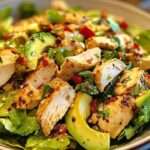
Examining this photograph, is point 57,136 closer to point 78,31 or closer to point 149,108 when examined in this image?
point 149,108

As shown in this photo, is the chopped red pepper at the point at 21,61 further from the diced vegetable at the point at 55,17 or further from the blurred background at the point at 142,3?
the blurred background at the point at 142,3

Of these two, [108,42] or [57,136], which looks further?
[108,42]

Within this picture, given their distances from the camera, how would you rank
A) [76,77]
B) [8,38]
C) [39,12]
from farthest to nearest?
[39,12] → [8,38] → [76,77]

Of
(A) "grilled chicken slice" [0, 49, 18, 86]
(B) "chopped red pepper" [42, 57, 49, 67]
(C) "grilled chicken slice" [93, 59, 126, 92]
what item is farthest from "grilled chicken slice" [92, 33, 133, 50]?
(A) "grilled chicken slice" [0, 49, 18, 86]

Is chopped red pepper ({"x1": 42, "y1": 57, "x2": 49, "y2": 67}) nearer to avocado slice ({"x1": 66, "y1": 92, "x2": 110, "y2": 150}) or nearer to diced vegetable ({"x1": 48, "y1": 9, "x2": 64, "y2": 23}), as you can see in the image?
avocado slice ({"x1": 66, "y1": 92, "x2": 110, "y2": 150})

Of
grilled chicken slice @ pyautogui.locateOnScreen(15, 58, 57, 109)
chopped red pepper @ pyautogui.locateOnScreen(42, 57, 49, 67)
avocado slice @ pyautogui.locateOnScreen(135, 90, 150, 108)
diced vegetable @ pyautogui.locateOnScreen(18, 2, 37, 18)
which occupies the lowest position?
diced vegetable @ pyautogui.locateOnScreen(18, 2, 37, 18)

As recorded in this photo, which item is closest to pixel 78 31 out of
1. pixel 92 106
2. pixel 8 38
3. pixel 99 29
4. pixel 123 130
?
A: pixel 99 29
